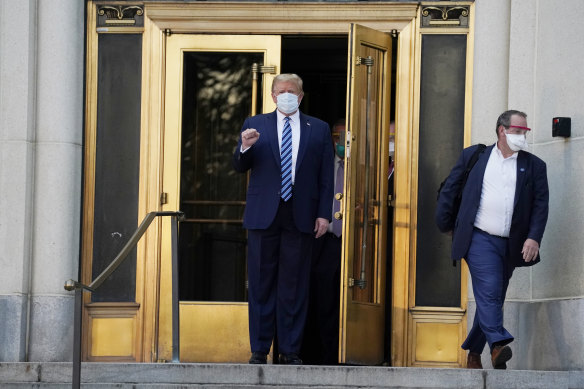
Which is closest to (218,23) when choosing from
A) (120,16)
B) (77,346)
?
(120,16)

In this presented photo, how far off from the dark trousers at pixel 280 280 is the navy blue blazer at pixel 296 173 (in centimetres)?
8

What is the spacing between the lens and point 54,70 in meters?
12.6

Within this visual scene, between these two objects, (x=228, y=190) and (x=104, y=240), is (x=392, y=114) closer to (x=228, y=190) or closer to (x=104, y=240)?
(x=228, y=190)

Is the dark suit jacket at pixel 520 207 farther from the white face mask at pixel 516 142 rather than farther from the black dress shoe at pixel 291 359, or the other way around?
the black dress shoe at pixel 291 359

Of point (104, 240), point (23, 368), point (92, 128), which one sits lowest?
point (23, 368)

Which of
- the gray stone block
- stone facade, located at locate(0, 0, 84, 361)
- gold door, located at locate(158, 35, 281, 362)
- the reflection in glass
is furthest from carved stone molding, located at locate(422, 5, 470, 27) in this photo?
the gray stone block

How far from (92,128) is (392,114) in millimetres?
2479

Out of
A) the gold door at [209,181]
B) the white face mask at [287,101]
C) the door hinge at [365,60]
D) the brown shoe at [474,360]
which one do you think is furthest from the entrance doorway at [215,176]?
the brown shoe at [474,360]

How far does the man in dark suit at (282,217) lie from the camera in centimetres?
1138

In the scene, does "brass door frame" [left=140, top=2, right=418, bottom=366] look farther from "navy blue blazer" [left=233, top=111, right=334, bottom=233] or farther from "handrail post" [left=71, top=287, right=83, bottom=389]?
"handrail post" [left=71, top=287, right=83, bottom=389]

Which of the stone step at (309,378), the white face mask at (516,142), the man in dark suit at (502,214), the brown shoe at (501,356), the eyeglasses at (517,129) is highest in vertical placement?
the eyeglasses at (517,129)

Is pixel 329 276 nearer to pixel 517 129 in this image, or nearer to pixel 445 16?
pixel 445 16

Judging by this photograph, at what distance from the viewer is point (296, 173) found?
11.5 metres

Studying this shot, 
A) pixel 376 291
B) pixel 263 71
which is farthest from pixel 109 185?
pixel 376 291
